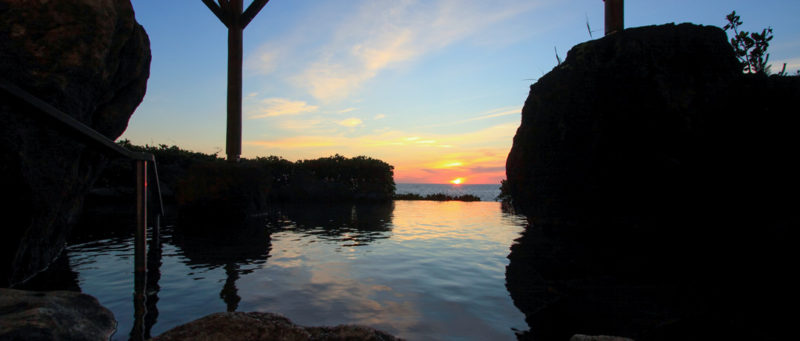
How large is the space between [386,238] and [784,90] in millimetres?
6914

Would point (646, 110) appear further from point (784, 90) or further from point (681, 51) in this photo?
point (784, 90)

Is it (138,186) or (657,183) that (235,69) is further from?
(657,183)

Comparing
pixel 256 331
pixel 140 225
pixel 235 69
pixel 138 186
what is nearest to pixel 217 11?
pixel 235 69

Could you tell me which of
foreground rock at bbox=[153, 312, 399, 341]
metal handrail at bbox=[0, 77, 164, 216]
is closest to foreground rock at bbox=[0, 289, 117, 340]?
foreground rock at bbox=[153, 312, 399, 341]

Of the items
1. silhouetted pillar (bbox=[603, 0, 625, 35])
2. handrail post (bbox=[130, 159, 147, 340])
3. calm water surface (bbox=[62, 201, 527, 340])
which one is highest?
silhouetted pillar (bbox=[603, 0, 625, 35])

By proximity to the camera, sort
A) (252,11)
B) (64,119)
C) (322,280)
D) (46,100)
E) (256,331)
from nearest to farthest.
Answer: (256,331)
(64,119)
(46,100)
(322,280)
(252,11)

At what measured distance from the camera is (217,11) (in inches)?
451

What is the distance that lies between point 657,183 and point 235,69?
10.1 metres

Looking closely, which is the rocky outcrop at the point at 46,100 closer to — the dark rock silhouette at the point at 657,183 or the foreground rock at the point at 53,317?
the foreground rock at the point at 53,317

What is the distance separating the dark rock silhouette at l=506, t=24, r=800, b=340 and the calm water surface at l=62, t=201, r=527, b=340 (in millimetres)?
593

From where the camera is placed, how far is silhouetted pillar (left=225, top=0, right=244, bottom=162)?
1148 cm

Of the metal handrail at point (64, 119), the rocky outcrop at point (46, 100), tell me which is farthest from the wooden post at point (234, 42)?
the metal handrail at point (64, 119)

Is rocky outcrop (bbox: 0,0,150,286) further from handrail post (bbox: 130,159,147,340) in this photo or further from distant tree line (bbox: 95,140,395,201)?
distant tree line (bbox: 95,140,395,201)

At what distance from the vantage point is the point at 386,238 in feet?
29.9
